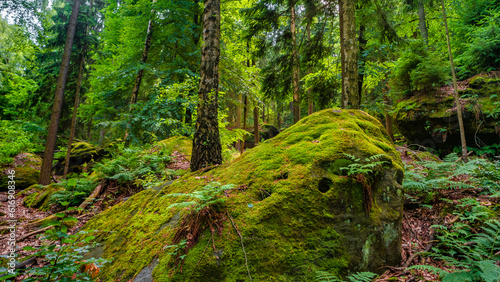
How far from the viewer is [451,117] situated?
345 inches

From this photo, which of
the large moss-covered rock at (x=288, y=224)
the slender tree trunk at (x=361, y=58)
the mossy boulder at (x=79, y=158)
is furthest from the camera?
the mossy boulder at (x=79, y=158)

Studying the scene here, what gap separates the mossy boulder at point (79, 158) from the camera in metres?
11.4

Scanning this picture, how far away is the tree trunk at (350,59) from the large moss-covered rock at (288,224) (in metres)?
2.36

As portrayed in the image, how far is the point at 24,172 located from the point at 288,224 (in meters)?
13.5

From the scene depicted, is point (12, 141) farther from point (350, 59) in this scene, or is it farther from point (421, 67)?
point (421, 67)

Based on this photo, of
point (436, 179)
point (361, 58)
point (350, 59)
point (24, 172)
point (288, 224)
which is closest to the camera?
point (288, 224)

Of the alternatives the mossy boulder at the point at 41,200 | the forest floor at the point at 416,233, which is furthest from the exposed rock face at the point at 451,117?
the mossy boulder at the point at 41,200

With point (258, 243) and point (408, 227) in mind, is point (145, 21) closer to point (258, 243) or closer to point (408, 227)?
point (258, 243)

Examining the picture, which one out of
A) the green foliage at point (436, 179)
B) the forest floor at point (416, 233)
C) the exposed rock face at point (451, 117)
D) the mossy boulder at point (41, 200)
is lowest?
the mossy boulder at point (41, 200)

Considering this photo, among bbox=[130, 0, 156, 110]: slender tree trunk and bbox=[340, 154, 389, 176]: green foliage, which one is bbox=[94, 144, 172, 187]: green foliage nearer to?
bbox=[130, 0, 156, 110]: slender tree trunk

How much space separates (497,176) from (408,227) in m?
2.51

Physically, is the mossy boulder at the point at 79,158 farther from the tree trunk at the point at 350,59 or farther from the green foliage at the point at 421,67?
the green foliage at the point at 421,67

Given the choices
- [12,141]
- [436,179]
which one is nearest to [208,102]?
[436,179]

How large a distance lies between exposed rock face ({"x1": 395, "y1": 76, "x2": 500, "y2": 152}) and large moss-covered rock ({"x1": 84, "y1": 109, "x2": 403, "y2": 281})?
8081 mm
